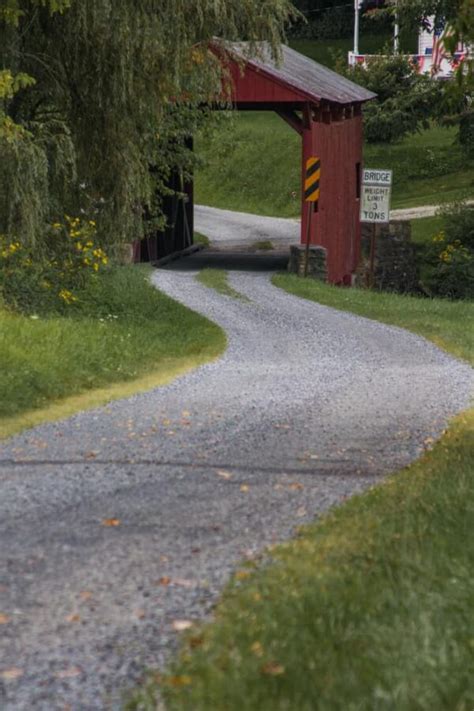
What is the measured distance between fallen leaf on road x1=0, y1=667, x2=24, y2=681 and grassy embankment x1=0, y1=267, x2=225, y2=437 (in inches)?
243

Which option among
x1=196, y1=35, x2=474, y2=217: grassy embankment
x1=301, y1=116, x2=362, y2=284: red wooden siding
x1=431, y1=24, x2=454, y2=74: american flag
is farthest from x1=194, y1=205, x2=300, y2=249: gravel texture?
x1=431, y1=24, x2=454, y2=74: american flag

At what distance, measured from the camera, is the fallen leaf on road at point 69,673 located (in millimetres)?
5016

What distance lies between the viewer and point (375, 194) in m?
30.0

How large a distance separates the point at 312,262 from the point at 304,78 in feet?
14.3

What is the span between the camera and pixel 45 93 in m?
19.0

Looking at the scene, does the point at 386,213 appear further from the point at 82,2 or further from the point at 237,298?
the point at 82,2

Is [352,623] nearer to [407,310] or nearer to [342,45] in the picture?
[407,310]

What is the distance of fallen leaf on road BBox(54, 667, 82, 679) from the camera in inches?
197

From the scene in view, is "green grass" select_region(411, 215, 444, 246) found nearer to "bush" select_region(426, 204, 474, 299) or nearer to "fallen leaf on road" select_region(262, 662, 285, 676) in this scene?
"bush" select_region(426, 204, 474, 299)

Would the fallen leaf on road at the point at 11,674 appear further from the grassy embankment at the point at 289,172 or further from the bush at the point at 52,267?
the grassy embankment at the point at 289,172

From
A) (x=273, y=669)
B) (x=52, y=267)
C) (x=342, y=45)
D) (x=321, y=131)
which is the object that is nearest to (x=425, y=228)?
(x=321, y=131)

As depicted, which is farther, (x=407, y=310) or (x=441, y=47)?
(x=407, y=310)

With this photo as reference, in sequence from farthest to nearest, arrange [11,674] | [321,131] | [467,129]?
[467,129] → [321,131] → [11,674]

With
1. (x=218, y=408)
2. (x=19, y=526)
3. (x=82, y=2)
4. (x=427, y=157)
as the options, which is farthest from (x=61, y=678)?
(x=427, y=157)
